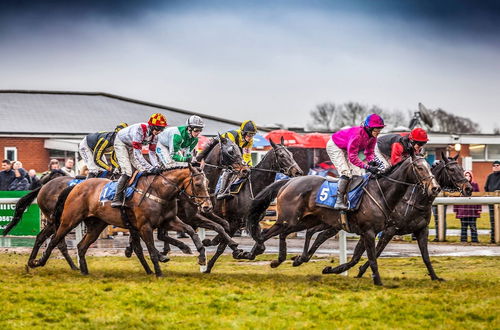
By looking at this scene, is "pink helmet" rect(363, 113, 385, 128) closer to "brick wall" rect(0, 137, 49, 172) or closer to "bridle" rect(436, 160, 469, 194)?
"bridle" rect(436, 160, 469, 194)

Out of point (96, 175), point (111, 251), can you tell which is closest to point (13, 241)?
point (111, 251)

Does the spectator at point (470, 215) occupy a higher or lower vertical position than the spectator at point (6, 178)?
lower

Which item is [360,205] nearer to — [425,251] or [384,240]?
[384,240]

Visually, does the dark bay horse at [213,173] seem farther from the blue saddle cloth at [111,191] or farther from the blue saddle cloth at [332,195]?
the blue saddle cloth at [332,195]

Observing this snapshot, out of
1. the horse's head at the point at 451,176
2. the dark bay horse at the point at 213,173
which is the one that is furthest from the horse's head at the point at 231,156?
the horse's head at the point at 451,176

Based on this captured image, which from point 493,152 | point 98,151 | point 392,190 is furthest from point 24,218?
point 493,152

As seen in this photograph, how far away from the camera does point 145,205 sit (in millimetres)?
10750

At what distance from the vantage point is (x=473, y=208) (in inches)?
627

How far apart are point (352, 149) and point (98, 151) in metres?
4.87

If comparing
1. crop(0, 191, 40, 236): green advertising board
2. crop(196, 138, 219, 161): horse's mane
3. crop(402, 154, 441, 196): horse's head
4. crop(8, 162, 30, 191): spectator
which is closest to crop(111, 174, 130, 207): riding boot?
crop(196, 138, 219, 161): horse's mane

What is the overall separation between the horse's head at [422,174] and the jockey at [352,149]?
1.45 ft

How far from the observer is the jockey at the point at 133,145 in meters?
11.0

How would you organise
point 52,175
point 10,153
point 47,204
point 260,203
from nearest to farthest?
point 260,203, point 47,204, point 52,175, point 10,153

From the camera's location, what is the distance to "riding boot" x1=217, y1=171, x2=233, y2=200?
1194 centimetres
